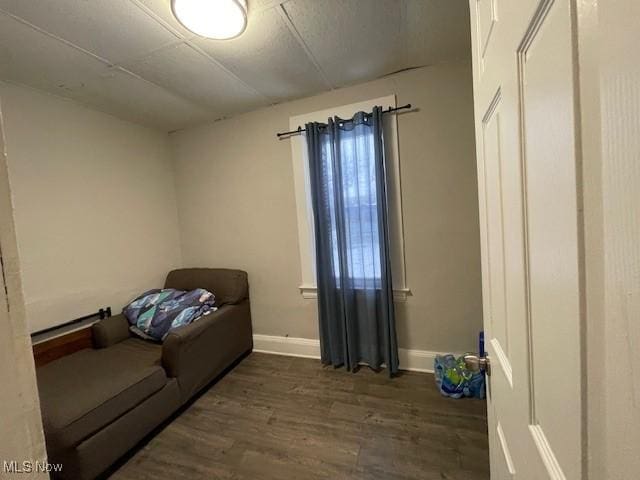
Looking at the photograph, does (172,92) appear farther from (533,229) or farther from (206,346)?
(533,229)

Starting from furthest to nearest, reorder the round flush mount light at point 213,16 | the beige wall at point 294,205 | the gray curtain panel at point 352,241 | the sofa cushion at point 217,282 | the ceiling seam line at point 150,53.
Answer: the sofa cushion at point 217,282, the gray curtain panel at point 352,241, the beige wall at point 294,205, the ceiling seam line at point 150,53, the round flush mount light at point 213,16

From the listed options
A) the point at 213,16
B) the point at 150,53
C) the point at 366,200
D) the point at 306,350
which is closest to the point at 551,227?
the point at 213,16

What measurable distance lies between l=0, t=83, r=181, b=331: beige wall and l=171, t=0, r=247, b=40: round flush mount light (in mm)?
1478

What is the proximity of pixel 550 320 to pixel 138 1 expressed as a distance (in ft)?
6.30

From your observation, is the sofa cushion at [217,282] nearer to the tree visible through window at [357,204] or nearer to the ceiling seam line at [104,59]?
the tree visible through window at [357,204]

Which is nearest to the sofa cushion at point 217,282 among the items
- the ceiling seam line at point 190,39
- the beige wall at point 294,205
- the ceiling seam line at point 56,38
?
the beige wall at point 294,205

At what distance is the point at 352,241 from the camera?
2.22 m

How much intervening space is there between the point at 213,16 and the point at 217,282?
2.01 meters

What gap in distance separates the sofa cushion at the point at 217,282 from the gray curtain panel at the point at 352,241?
78 centimetres

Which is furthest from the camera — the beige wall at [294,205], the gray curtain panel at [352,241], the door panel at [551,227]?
the gray curtain panel at [352,241]

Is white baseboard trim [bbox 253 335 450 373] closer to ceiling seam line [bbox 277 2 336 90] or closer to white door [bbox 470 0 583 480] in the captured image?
white door [bbox 470 0 583 480]

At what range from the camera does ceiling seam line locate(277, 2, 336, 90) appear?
1.39 m

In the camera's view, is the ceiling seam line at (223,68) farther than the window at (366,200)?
No

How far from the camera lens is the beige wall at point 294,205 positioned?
1.99 m
